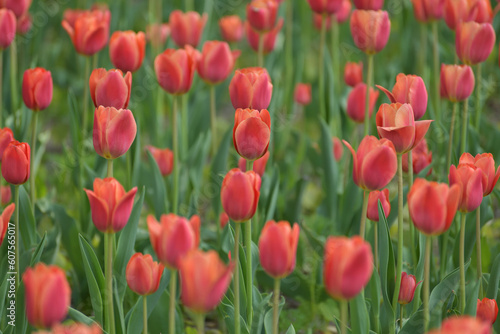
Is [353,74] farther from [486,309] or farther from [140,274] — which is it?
[140,274]

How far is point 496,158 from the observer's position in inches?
80.6

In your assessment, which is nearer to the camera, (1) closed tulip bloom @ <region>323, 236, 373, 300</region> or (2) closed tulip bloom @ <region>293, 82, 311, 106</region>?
(1) closed tulip bloom @ <region>323, 236, 373, 300</region>

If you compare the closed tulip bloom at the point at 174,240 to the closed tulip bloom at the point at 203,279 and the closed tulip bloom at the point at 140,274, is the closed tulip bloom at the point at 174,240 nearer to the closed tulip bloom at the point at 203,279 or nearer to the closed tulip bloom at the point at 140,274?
the closed tulip bloom at the point at 203,279

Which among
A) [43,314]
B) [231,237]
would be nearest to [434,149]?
[231,237]

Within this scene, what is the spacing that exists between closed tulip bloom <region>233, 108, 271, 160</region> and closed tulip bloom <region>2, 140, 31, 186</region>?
410mm

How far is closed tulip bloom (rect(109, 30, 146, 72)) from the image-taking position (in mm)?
1657

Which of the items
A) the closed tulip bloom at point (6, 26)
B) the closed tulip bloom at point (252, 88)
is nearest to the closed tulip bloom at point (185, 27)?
the closed tulip bloom at point (6, 26)

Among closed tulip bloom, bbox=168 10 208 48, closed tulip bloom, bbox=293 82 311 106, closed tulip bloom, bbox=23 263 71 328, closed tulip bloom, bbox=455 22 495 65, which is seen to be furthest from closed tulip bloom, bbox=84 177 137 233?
closed tulip bloom, bbox=293 82 311 106

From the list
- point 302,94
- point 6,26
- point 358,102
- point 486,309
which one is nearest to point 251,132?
point 486,309

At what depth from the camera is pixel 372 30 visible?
5.45 ft

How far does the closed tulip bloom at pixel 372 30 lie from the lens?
65.6 inches

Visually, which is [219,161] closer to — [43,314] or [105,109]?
[105,109]

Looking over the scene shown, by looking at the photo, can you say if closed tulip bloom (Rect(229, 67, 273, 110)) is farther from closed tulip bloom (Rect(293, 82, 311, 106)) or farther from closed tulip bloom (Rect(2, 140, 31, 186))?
closed tulip bloom (Rect(293, 82, 311, 106))

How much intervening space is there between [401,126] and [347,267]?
0.41m
